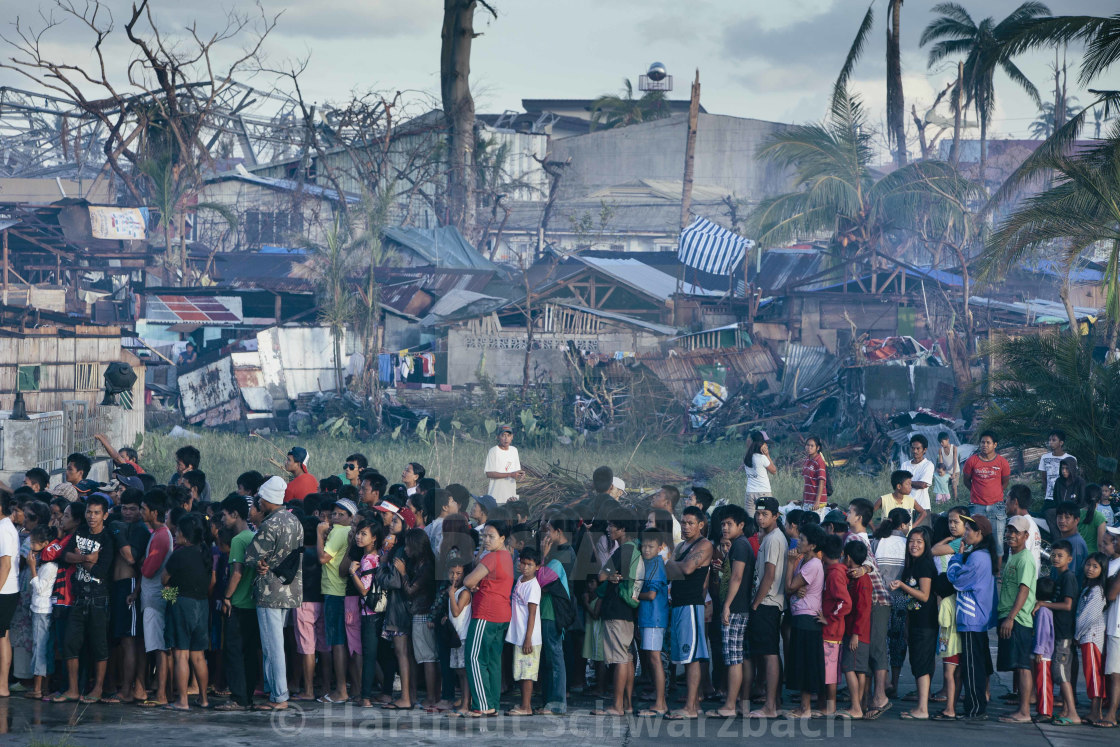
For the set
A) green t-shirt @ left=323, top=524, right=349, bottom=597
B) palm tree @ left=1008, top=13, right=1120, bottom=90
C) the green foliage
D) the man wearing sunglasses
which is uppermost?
palm tree @ left=1008, top=13, right=1120, bottom=90

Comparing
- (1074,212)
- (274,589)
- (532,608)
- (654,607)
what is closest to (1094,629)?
(654,607)

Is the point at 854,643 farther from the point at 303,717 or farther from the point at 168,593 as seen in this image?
the point at 168,593

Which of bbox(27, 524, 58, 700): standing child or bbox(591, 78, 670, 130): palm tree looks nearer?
bbox(27, 524, 58, 700): standing child

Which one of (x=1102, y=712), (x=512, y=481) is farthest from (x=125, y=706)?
(x=1102, y=712)

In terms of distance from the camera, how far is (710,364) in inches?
988

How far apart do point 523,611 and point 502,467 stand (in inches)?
169

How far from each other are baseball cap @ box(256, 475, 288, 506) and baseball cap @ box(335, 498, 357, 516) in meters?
0.44

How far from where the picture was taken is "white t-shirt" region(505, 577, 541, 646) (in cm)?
830

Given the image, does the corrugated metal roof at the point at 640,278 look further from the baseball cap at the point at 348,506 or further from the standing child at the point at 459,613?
the standing child at the point at 459,613

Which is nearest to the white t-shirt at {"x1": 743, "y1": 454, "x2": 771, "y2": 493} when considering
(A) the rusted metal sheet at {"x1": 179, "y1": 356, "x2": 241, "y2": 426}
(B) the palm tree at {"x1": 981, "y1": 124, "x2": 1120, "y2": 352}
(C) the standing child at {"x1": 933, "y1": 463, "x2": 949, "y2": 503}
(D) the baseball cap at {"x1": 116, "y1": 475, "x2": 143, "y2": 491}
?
(C) the standing child at {"x1": 933, "y1": 463, "x2": 949, "y2": 503}

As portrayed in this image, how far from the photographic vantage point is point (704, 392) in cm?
2438

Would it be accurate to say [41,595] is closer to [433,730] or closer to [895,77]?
[433,730]

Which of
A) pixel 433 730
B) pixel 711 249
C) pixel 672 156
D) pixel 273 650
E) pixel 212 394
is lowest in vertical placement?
pixel 433 730

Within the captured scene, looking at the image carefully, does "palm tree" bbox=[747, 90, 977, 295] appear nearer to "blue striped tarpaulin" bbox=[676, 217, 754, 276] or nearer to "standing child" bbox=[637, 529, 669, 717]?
"blue striped tarpaulin" bbox=[676, 217, 754, 276]
